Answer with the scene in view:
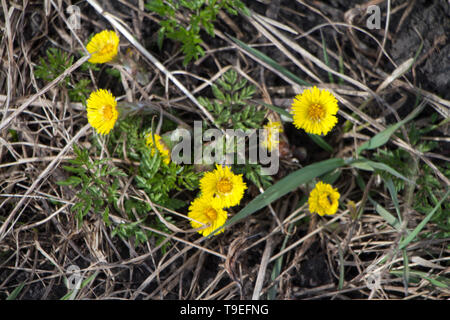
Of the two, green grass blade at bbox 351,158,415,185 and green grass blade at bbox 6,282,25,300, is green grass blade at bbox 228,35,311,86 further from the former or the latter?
green grass blade at bbox 6,282,25,300

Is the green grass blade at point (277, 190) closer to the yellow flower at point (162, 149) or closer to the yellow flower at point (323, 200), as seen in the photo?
the yellow flower at point (323, 200)

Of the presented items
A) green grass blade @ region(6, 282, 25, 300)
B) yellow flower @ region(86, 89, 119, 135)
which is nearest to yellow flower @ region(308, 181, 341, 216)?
yellow flower @ region(86, 89, 119, 135)

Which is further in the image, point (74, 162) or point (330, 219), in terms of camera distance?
point (330, 219)

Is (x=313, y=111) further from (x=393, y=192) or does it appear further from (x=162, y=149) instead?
(x=162, y=149)

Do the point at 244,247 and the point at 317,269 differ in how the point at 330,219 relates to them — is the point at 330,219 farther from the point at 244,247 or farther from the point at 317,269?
the point at 244,247

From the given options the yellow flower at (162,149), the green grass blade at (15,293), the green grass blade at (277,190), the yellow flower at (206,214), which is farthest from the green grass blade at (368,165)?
the green grass blade at (15,293)

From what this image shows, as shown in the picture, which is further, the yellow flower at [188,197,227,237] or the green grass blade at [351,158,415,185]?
the yellow flower at [188,197,227,237]

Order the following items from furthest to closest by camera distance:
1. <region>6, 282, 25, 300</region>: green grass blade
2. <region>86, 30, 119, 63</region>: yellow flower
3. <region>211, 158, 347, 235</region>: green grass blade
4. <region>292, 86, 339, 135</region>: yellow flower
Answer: <region>6, 282, 25, 300</region>: green grass blade
<region>86, 30, 119, 63</region>: yellow flower
<region>292, 86, 339, 135</region>: yellow flower
<region>211, 158, 347, 235</region>: green grass blade

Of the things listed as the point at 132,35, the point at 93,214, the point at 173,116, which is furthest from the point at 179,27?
the point at 93,214
